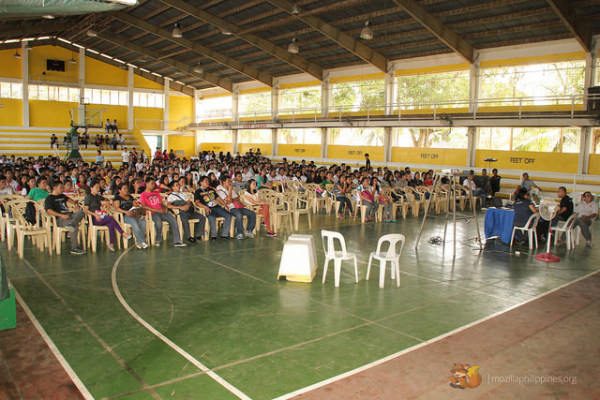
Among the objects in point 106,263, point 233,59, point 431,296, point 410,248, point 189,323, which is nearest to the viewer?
point 189,323

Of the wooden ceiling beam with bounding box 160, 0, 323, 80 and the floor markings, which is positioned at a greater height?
the wooden ceiling beam with bounding box 160, 0, 323, 80

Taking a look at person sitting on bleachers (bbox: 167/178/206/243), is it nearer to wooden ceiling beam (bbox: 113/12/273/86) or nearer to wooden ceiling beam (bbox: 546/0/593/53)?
wooden ceiling beam (bbox: 546/0/593/53)

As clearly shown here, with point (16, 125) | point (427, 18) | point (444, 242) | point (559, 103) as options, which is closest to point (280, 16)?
point (427, 18)

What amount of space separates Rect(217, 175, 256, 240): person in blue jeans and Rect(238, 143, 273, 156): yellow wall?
20979 mm

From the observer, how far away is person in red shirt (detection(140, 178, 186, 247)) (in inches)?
345

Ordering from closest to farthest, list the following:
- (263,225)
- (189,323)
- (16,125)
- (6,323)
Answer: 1. (6,323)
2. (189,323)
3. (263,225)
4. (16,125)

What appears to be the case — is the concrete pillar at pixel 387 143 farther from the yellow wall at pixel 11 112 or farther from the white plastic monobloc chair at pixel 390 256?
the yellow wall at pixel 11 112

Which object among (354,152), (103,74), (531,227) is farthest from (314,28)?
(103,74)

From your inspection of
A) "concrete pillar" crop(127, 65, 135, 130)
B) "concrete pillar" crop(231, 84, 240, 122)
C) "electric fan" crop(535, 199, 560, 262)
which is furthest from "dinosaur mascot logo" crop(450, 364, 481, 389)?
"concrete pillar" crop(127, 65, 135, 130)

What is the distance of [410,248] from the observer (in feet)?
30.1

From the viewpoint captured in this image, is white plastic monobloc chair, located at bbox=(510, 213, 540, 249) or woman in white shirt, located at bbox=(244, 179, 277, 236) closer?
white plastic monobloc chair, located at bbox=(510, 213, 540, 249)

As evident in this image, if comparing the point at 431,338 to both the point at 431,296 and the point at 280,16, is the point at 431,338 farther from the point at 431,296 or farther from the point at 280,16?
the point at 280,16

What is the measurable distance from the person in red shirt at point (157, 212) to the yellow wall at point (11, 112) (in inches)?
1047

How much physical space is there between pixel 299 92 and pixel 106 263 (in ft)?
76.3
